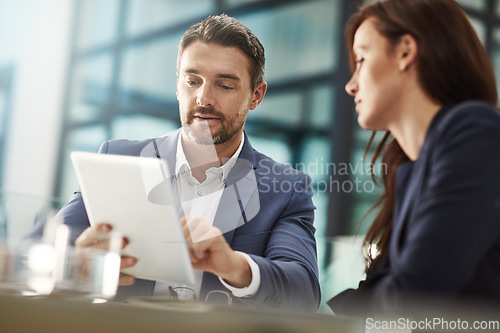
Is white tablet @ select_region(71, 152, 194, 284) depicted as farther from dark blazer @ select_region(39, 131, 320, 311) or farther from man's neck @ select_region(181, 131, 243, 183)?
man's neck @ select_region(181, 131, 243, 183)

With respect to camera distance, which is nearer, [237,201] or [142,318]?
[142,318]

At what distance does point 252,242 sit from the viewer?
5.27ft

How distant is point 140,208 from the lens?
105 cm

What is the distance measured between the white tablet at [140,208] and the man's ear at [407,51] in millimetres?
Result: 454

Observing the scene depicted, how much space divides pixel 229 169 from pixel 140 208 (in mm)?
758

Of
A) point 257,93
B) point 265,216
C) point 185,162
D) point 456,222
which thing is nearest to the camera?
point 456,222

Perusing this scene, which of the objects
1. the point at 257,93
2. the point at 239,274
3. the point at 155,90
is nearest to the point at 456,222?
the point at 239,274

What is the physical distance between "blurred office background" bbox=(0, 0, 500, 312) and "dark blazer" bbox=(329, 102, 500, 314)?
2.25 metres

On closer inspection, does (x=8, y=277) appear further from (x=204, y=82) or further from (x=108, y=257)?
(x=204, y=82)

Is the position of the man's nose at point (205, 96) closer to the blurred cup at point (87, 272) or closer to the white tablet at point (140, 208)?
the white tablet at point (140, 208)

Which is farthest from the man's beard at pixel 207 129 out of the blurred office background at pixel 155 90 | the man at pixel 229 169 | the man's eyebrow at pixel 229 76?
the blurred office background at pixel 155 90

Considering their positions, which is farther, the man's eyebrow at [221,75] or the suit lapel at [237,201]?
the man's eyebrow at [221,75]

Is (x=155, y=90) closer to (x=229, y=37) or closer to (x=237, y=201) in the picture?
(x=229, y=37)

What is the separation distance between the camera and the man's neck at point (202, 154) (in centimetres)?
180
